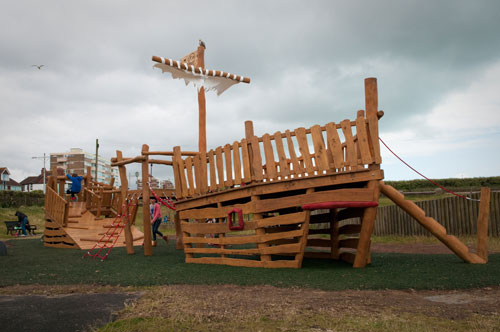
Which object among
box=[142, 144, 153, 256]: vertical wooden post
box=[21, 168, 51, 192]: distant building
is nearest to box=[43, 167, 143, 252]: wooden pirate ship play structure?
box=[142, 144, 153, 256]: vertical wooden post

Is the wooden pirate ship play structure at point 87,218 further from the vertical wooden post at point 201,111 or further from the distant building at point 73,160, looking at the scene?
the distant building at point 73,160

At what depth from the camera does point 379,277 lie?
20.2 ft

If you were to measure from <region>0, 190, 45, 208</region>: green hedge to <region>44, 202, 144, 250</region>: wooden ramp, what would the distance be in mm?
22087

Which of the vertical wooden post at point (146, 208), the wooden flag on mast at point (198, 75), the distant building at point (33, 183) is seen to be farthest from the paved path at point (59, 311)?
the distant building at point (33, 183)

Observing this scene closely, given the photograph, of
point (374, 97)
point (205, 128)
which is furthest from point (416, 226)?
point (374, 97)

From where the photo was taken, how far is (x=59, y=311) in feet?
14.0

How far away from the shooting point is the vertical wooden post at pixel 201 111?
12.0m

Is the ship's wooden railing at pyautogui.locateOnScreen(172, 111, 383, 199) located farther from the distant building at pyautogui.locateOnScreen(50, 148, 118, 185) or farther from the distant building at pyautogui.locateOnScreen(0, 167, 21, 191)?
the distant building at pyautogui.locateOnScreen(50, 148, 118, 185)

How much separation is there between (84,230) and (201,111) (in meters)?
6.11

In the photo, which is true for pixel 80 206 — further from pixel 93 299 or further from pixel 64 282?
pixel 93 299

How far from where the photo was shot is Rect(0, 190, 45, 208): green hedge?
1332 inches

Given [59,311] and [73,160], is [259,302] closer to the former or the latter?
[59,311]

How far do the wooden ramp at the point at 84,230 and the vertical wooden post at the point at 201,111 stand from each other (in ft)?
15.6

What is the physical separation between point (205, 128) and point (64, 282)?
22.0 feet
